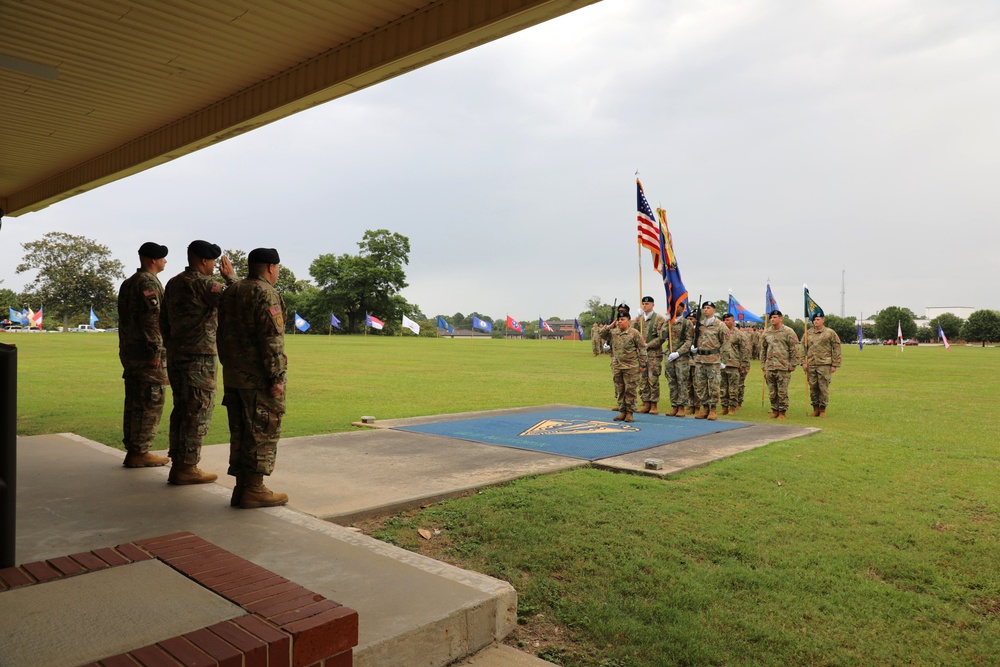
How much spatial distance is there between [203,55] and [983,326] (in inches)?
4162

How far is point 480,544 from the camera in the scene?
4.25 metres

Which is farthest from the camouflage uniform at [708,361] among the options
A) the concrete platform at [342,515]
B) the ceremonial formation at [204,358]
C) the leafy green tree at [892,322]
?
the leafy green tree at [892,322]

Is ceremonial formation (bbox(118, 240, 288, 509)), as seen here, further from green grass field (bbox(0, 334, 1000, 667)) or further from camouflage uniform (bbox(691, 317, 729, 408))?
camouflage uniform (bbox(691, 317, 729, 408))

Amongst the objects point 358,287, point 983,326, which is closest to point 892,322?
point 983,326

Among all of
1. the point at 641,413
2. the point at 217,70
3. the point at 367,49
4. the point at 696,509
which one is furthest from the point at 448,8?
the point at 641,413

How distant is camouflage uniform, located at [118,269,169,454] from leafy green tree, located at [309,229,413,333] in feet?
241

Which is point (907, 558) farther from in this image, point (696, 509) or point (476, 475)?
point (476, 475)

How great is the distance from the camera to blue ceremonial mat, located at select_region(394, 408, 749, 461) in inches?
306

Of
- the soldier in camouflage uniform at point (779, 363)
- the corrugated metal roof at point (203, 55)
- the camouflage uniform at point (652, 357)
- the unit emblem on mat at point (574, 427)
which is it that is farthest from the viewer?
the soldier in camouflage uniform at point (779, 363)

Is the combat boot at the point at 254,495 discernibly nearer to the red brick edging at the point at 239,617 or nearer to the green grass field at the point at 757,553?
the green grass field at the point at 757,553

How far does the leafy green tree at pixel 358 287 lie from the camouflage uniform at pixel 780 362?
69.3 meters

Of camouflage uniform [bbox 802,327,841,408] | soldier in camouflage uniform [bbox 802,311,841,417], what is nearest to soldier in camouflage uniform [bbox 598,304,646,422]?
soldier in camouflage uniform [bbox 802,311,841,417]

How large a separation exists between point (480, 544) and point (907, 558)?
273 centimetres

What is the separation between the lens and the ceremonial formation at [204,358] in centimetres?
460
